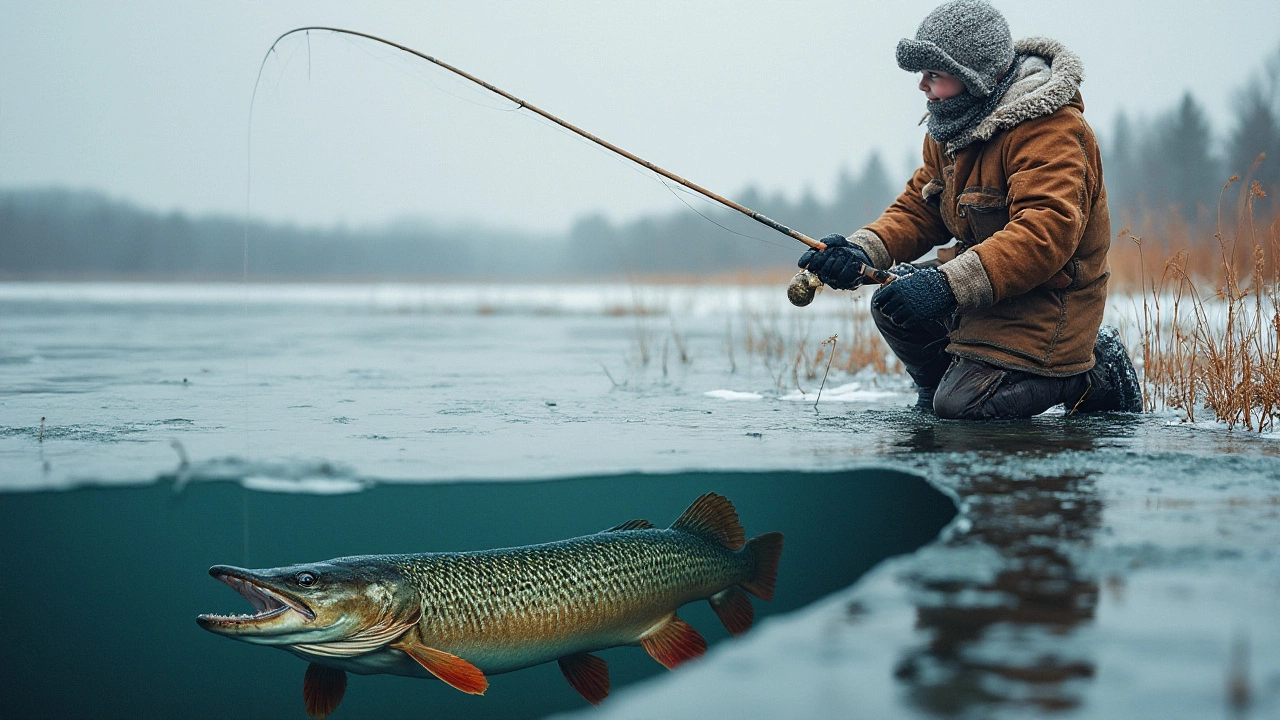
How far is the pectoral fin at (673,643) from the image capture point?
11.2 feet

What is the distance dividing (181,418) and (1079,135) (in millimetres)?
4549

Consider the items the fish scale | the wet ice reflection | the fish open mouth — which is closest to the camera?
the wet ice reflection

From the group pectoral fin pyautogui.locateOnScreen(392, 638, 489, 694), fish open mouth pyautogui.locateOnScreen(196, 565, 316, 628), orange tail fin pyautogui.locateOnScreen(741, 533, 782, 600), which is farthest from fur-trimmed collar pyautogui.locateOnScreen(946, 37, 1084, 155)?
fish open mouth pyautogui.locateOnScreen(196, 565, 316, 628)

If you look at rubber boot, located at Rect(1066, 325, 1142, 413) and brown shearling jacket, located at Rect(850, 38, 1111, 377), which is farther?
rubber boot, located at Rect(1066, 325, 1142, 413)

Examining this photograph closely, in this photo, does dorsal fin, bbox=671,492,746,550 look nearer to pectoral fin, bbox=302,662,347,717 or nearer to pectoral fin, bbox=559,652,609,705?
pectoral fin, bbox=559,652,609,705

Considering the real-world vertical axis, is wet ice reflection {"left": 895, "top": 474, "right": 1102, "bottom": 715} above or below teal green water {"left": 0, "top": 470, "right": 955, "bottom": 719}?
above

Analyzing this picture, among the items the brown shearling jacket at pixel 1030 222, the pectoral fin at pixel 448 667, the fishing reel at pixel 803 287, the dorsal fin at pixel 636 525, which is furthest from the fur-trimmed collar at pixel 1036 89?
the pectoral fin at pixel 448 667

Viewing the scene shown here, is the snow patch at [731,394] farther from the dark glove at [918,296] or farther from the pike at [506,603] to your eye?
the pike at [506,603]

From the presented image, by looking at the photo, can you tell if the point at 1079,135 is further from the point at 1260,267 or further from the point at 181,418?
the point at 181,418

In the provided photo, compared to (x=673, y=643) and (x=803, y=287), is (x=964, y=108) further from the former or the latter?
(x=673, y=643)

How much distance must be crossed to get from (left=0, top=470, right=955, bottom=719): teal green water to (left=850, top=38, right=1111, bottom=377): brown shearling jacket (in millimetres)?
861

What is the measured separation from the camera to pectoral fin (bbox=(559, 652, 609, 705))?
3381 millimetres

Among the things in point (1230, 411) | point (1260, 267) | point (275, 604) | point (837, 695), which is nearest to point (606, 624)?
point (275, 604)

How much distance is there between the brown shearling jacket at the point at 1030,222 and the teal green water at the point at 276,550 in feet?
2.83
